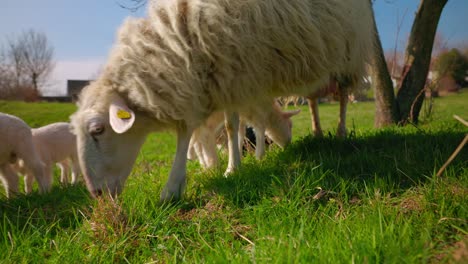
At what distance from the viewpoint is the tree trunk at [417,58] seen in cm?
521

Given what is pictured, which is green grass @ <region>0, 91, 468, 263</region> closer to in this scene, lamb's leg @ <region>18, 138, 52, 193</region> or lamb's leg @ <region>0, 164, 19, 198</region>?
lamb's leg @ <region>18, 138, 52, 193</region>

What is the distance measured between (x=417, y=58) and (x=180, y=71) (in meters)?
4.76

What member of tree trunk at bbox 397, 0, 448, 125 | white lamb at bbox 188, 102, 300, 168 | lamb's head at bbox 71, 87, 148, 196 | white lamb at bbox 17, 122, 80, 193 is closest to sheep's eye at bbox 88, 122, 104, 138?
lamb's head at bbox 71, 87, 148, 196

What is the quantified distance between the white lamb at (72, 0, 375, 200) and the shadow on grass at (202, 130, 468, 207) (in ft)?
1.70

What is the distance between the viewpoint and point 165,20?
241 centimetres

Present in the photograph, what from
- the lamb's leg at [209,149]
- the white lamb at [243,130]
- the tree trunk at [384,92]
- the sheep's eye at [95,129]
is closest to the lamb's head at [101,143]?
the sheep's eye at [95,129]

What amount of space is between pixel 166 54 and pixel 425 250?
192 cm

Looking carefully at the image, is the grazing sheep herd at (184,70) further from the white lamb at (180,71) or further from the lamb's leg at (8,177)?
the lamb's leg at (8,177)

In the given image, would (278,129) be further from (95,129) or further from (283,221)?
(283,221)

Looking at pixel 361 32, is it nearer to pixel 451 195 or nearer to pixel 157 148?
pixel 451 195

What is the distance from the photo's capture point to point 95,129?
2.34 m

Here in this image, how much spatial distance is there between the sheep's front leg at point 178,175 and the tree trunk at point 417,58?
162 inches

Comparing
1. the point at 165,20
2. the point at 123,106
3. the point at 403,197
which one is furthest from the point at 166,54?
the point at 403,197

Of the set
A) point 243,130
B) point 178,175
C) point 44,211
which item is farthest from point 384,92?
point 44,211
